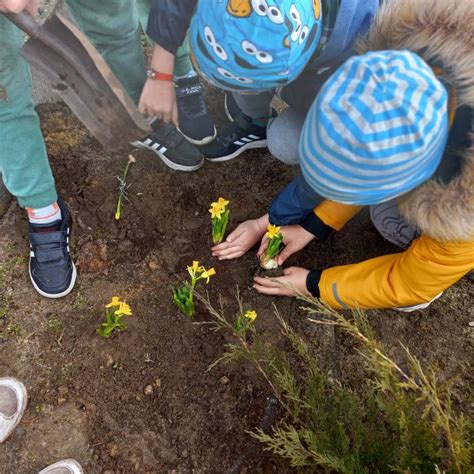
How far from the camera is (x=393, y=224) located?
2135 millimetres

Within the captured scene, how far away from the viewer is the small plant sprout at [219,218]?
2072mm

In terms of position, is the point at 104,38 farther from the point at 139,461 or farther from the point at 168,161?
the point at 139,461

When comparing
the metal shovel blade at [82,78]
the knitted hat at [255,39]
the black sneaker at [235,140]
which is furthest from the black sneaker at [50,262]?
the knitted hat at [255,39]

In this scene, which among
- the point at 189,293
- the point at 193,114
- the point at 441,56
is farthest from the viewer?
the point at 193,114

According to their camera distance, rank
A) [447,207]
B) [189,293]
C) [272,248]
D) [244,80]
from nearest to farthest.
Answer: [447,207] < [244,80] < [189,293] < [272,248]

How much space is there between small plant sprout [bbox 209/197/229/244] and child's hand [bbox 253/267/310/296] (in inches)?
10.3

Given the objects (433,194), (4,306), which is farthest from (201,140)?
(433,194)

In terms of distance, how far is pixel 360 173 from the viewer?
4.22 feet

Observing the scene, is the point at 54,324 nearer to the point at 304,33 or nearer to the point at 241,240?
the point at 241,240

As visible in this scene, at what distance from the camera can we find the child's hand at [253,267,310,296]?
82.7 inches

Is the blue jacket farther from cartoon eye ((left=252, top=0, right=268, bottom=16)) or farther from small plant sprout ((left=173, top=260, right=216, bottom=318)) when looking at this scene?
small plant sprout ((left=173, top=260, right=216, bottom=318))

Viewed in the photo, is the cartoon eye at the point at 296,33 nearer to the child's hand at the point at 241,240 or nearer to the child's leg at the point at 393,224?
the child's leg at the point at 393,224

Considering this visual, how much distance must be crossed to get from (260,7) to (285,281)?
109cm

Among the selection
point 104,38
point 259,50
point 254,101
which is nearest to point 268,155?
point 254,101
